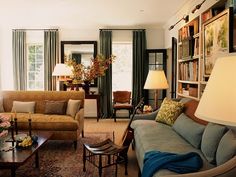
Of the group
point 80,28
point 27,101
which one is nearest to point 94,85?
point 80,28

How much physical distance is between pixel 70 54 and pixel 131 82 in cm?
197

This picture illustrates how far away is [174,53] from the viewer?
591 centimetres

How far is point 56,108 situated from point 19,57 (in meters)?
3.33

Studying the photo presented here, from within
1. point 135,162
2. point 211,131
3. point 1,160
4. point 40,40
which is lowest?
point 135,162

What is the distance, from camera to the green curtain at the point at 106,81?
735cm

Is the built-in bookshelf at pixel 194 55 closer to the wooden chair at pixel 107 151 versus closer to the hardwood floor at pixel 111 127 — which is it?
the wooden chair at pixel 107 151

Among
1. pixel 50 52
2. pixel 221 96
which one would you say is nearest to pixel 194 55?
pixel 221 96

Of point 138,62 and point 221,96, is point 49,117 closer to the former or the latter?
point 138,62

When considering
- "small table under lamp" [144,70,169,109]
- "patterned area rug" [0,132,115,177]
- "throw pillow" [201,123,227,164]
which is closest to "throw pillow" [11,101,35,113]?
"patterned area rug" [0,132,115,177]

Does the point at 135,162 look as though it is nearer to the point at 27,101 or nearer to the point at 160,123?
the point at 160,123

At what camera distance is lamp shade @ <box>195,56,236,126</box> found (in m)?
1.11

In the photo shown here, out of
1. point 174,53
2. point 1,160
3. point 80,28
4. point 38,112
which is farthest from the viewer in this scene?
point 80,28

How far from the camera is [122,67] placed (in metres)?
7.64

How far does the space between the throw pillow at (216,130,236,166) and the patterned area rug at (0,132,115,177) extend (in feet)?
5.18
